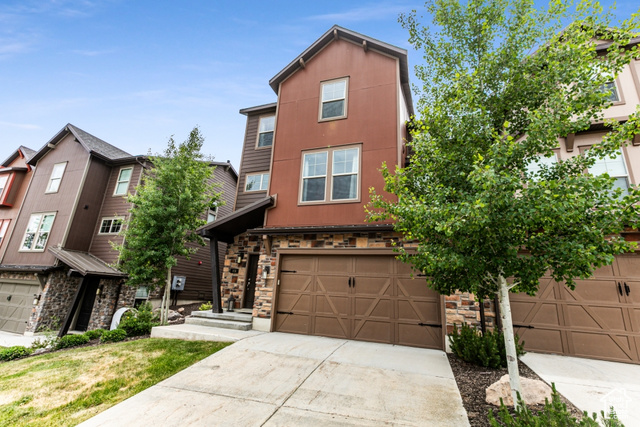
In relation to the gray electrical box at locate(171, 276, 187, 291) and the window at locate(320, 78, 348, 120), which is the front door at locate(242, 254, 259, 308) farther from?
the window at locate(320, 78, 348, 120)

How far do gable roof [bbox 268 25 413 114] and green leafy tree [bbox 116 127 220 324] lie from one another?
432 centimetres

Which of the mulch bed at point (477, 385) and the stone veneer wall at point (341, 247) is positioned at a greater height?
the stone veneer wall at point (341, 247)

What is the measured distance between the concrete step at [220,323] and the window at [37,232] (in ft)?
37.3

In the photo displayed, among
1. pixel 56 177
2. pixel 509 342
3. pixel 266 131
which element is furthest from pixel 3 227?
pixel 509 342

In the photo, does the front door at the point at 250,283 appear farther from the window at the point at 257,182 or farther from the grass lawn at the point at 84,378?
the grass lawn at the point at 84,378

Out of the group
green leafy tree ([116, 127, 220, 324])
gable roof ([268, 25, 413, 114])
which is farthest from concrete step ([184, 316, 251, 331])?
gable roof ([268, 25, 413, 114])

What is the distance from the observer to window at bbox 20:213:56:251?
13711 mm

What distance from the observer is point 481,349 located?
4.99m

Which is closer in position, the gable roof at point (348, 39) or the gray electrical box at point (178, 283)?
the gable roof at point (348, 39)

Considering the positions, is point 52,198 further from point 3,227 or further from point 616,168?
point 616,168

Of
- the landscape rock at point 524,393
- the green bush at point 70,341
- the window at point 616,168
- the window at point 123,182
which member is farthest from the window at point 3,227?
the window at point 616,168

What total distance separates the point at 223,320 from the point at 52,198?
1367 centimetres

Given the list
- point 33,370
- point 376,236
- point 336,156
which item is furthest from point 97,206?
point 376,236

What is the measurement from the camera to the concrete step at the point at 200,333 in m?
6.59
